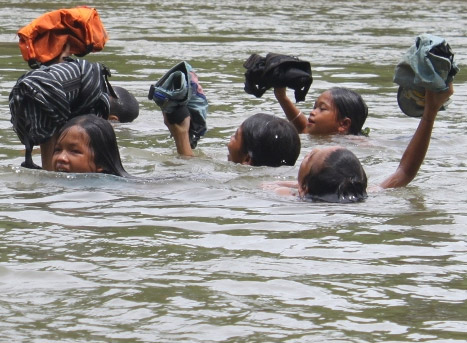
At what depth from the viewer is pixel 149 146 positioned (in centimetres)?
914

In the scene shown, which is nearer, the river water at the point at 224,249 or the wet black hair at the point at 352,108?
the river water at the point at 224,249

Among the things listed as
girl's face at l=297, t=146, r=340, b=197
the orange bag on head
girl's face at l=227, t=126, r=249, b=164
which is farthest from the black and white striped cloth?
girl's face at l=297, t=146, r=340, b=197

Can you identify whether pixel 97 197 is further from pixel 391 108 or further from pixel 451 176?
pixel 391 108

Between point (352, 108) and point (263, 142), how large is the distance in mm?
2252

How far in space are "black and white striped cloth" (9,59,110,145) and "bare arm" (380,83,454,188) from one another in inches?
71.6

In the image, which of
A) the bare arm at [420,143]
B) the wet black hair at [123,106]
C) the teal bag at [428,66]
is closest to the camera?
the teal bag at [428,66]

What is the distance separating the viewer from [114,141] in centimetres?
700

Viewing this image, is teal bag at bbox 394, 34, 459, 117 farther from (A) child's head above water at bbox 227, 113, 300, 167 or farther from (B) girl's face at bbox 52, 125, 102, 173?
(B) girl's face at bbox 52, 125, 102, 173

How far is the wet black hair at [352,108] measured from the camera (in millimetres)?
9820

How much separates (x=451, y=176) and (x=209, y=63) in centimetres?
631

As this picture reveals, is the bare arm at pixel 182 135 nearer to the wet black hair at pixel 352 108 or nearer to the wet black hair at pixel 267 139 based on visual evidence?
the wet black hair at pixel 267 139

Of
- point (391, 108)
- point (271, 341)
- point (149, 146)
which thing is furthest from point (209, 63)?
point (271, 341)

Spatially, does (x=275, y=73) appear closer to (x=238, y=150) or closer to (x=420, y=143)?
(x=238, y=150)

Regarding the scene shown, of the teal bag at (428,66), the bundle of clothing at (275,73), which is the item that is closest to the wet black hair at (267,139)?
the bundle of clothing at (275,73)
